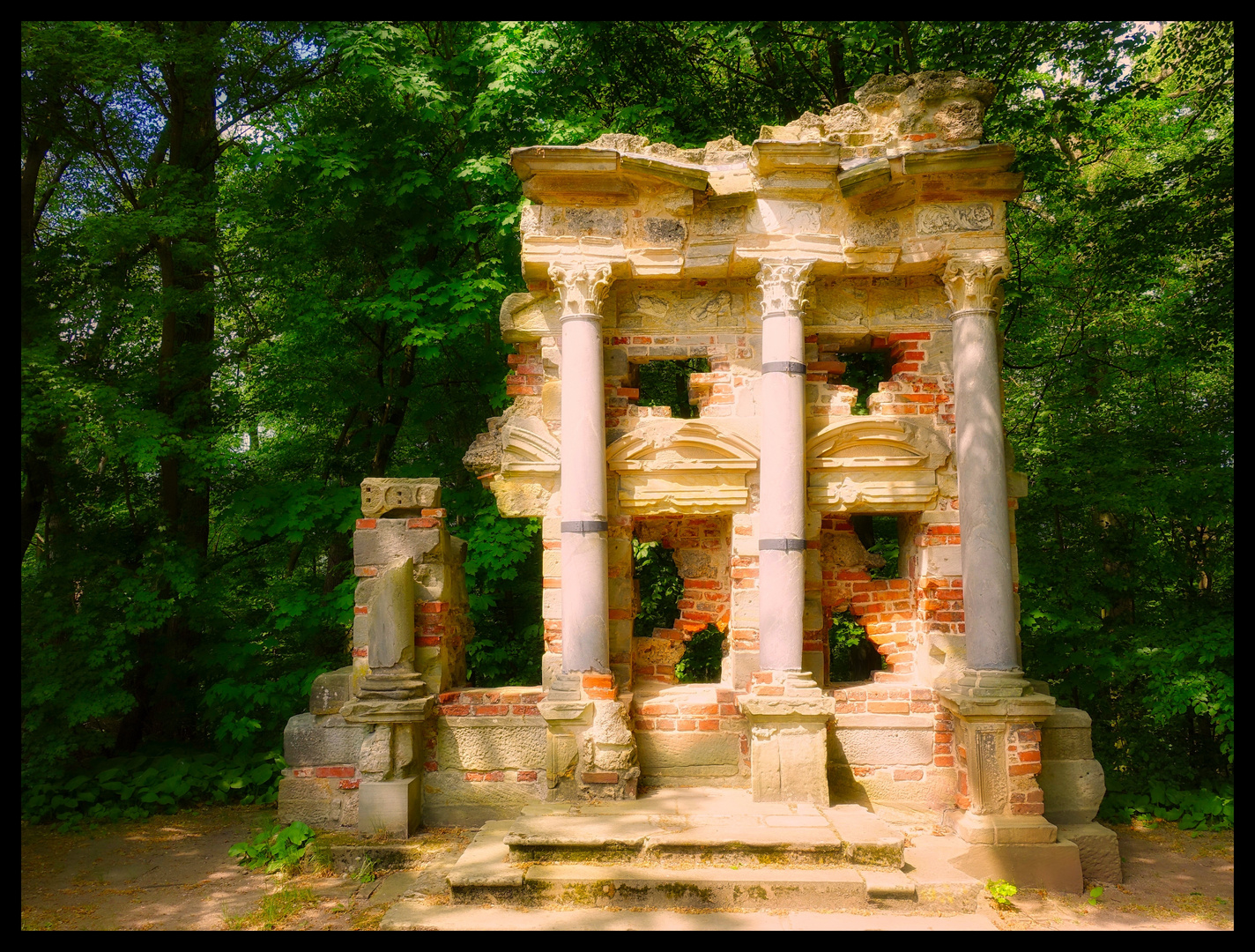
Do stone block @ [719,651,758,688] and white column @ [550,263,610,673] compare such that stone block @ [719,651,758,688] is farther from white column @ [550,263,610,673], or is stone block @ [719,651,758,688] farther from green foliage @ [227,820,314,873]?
green foliage @ [227,820,314,873]

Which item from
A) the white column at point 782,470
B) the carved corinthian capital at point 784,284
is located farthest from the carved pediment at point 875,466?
the carved corinthian capital at point 784,284

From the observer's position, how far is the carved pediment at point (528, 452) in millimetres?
6969

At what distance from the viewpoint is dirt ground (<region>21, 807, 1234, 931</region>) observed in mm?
5328

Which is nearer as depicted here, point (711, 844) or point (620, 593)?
point (711, 844)

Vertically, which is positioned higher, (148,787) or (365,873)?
(365,873)

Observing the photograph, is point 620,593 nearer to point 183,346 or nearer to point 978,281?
point 978,281

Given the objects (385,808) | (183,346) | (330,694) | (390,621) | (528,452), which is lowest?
(385,808)

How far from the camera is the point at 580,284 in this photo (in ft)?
22.2

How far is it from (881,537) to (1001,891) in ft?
22.3

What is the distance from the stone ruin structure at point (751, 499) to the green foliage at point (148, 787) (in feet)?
8.27

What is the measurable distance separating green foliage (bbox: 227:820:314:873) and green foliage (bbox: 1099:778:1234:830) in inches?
279

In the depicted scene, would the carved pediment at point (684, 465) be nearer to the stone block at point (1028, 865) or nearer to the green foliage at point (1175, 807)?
the stone block at point (1028, 865)

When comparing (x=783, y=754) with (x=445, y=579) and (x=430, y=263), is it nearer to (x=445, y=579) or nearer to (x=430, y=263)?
(x=445, y=579)

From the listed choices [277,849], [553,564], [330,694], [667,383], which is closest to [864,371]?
[667,383]
